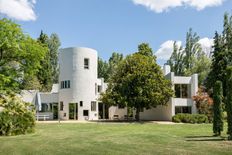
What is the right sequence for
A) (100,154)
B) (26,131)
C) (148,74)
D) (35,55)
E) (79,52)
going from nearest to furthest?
1. (100,154)
2. (26,131)
3. (35,55)
4. (148,74)
5. (79,52)

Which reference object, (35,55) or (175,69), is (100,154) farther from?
(175,69)

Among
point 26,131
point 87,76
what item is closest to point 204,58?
point 87,76

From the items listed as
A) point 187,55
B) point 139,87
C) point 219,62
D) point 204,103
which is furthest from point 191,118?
Result: point 187,55

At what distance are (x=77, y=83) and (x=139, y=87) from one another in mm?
9641

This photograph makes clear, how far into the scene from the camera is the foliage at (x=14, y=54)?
27969mm

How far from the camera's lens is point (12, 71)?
29.8 m

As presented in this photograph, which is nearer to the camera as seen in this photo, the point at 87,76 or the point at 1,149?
the point at 1,149

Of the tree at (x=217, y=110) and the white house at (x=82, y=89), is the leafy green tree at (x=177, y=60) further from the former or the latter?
the tree at (x=217, y=110)

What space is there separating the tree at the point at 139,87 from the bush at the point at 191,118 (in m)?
2.16

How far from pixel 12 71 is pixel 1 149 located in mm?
17619

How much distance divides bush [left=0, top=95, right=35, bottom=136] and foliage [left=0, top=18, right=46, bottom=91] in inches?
228

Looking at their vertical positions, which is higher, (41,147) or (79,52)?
(79,52)

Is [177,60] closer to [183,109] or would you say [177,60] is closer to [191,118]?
[183,109]

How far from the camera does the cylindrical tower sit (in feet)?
137
